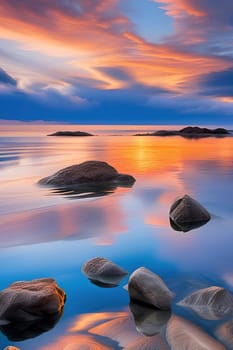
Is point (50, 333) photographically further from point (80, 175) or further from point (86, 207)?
point (80, 175)

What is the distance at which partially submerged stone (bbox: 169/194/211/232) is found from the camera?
7164 millimetres

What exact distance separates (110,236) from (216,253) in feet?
5.86

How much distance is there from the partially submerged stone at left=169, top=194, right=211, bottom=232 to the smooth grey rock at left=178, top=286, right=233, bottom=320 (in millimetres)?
3153

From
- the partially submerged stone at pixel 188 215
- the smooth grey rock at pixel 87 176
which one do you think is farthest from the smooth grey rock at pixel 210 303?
the smooth grey rock at pixel 87 176

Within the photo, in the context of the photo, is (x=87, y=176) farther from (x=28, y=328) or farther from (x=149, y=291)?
(x=28, y=328)

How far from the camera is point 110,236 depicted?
6410 millimetres

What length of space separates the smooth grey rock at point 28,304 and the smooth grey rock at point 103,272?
0.76 m

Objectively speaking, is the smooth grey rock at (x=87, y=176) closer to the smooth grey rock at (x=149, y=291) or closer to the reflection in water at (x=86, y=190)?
the reflection in water at (x=86, y=190)

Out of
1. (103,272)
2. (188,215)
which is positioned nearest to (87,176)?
(188,215)

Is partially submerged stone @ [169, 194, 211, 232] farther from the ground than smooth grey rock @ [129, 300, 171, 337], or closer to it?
farther from the ground

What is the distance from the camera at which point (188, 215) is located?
23.9 ft

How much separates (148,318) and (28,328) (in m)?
1.12

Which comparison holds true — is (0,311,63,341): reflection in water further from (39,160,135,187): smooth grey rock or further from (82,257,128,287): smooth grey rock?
(39,160,135,187): smooth grey rock

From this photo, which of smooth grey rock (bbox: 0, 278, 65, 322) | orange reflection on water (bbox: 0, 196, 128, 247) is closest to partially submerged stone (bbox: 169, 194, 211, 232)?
orange reflection on water (bbox: 0, 196, 128, 247)
